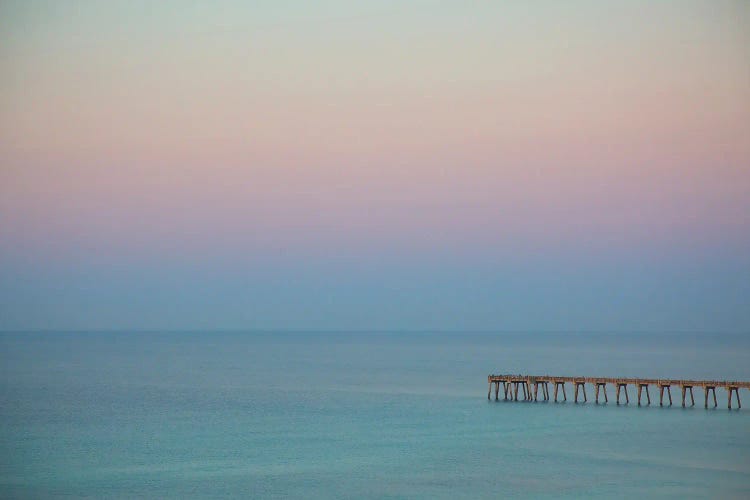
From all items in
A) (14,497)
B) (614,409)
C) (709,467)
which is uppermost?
(614,409)

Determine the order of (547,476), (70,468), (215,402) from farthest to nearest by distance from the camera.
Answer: (215,402) → (70,468) → (547,476)

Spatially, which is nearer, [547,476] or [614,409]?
[547,476]

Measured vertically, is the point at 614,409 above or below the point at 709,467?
above

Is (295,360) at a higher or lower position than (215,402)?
higher

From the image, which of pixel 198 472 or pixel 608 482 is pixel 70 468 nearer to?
pixel 198 472

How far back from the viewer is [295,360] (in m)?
168

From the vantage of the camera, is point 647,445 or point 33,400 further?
point 33,400

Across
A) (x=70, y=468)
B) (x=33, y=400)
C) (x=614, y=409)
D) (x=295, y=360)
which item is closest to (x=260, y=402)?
(x=33, y=400)

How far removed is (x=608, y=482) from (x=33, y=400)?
56.2 metres

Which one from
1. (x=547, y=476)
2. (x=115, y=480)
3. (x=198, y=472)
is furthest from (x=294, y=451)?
(x=547, y=476)

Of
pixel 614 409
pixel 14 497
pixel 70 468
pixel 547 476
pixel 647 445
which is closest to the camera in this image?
pixel 14 497

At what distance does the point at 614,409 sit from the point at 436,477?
86.8 ft

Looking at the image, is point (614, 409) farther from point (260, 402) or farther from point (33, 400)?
point (33, 400)

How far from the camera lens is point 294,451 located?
55844 mm
